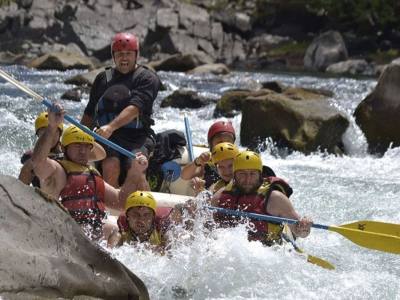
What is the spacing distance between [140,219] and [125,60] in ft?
5.68

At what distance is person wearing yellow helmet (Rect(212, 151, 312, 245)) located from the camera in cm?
608

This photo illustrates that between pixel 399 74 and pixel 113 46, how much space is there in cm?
744

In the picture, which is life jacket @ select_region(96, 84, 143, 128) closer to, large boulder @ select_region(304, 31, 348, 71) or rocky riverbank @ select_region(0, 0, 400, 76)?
large boulder @ select_region(304, 31, 348, 71)

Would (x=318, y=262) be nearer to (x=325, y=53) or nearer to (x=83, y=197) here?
(x=83, y=197)

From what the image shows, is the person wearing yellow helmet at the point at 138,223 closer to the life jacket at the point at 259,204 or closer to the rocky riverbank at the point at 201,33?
the life jacket at the point at 259,204

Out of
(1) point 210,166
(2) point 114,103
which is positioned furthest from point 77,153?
(1) point 210,166

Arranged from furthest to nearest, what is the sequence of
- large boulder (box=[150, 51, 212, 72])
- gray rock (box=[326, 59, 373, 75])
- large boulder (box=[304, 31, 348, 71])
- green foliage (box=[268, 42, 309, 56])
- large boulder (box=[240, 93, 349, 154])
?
green foliage (box=[268, 42, 309, 56]), large boulder (box=[304, 31, 348, 71]), gray rock (box=[326, 59, 373, 75]), large boulder (box=[150, 51, 212, 72]), large boulder (box=[240, 93, 349, 154])

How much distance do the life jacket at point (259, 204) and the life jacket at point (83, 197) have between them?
0.96 metres

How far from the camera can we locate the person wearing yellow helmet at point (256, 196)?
6082 mm

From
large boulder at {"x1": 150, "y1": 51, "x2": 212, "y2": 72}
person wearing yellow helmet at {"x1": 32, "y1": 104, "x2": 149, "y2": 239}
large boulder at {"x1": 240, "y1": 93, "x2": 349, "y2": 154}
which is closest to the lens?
person wearing yellow helmet at {"x1": 32, "y1": 104, "x2": 149, "y2": 239}

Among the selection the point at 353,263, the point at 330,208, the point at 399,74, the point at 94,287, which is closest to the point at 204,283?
the point at 94,287

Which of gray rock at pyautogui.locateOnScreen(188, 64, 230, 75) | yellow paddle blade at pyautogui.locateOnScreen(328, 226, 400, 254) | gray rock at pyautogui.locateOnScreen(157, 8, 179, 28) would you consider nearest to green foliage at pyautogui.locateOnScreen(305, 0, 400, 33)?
gray rock at pyautogui.locateOnScreen(157, 8, 179, 28)

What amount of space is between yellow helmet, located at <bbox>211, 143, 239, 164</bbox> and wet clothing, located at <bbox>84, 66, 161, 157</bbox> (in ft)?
2.87

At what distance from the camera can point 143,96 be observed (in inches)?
276
